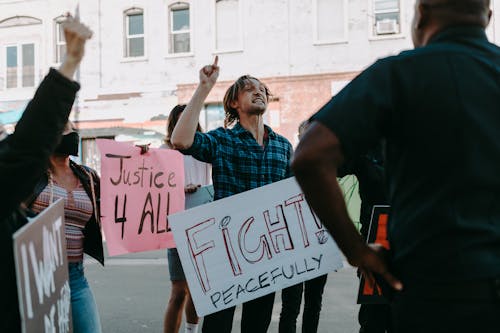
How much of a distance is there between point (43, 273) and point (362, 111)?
1.11 m

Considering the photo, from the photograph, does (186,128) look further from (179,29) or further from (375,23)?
(179,29)

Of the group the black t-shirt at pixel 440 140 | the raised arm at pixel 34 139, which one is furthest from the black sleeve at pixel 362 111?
the raised arm at pixel 34 139

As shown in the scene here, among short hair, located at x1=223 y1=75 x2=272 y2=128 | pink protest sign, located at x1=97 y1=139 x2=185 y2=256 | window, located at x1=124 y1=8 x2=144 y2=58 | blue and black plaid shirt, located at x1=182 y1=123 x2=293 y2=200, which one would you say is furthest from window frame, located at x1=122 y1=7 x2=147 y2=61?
blue and black plaid shirt, located at x1=182 y1=123 x2=293 y2=200

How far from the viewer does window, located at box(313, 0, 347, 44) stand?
57.1ft

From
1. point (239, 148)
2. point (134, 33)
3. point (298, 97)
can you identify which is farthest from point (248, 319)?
point (134, 33)

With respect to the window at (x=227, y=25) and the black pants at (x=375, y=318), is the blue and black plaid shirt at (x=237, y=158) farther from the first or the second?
the window at (x=227, y=25)

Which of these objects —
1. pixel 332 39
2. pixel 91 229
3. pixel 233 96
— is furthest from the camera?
pixel 332 39

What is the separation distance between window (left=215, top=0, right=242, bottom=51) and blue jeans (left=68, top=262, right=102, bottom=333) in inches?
617

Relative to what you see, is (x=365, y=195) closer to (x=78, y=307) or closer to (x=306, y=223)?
(x=306, y=223)

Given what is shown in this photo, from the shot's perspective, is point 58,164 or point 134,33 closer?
point 58,164

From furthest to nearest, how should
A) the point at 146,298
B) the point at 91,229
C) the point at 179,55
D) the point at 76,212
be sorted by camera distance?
the point at 179,55 → the point at 146,298 → the point at 91,229 → the point at 76,212

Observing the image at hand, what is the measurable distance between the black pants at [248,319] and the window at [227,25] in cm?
1522

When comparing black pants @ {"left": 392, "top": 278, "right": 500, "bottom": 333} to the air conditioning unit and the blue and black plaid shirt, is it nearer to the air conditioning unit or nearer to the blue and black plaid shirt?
the blue and black plaid shirt

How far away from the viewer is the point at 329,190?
155 centimetres
